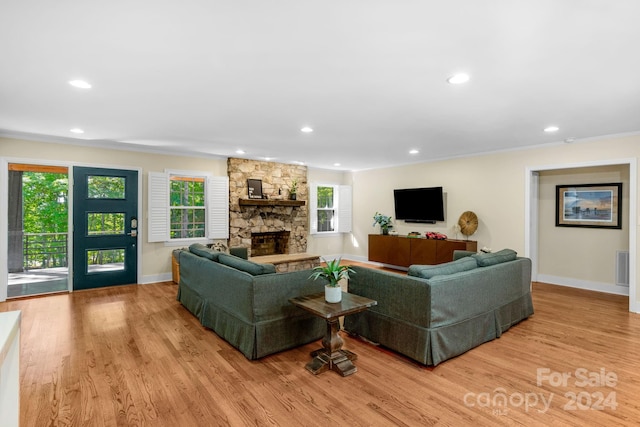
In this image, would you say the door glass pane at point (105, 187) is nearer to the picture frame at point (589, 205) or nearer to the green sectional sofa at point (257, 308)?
the green sectional sofa at point (257, 308)

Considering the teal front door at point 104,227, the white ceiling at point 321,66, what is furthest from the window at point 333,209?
the teal front door at point 104,227

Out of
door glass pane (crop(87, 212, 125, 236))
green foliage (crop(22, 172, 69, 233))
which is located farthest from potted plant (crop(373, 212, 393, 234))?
green foliage (crop(22, 172, 69, 233))

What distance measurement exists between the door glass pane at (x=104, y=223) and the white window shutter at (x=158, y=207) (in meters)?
0.47

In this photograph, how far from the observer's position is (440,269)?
10.0ft

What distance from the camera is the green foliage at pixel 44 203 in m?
5.64

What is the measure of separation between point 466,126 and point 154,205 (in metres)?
5.34

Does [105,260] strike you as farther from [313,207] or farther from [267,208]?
[313,207]

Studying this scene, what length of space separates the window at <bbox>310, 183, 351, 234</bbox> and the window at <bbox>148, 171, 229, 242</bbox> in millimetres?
2716

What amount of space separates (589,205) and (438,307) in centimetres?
453

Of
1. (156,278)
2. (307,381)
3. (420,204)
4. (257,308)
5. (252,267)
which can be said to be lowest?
(307,381)

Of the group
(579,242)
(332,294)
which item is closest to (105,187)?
(332,294)

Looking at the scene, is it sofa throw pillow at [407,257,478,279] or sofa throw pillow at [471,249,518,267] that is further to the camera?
sofa throw pillow at [471,249,518,267]

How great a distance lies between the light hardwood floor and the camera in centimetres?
216

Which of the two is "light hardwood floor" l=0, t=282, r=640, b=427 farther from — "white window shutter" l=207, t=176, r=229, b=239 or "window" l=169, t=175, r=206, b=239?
"white window shutter" l=207, t=176, r=229, b=239
